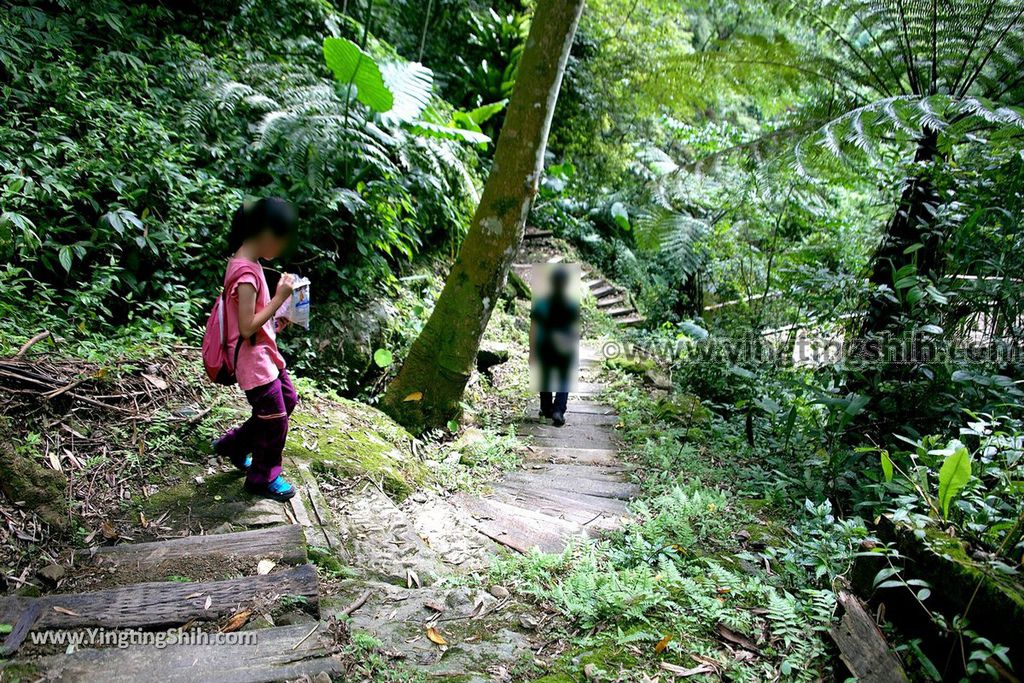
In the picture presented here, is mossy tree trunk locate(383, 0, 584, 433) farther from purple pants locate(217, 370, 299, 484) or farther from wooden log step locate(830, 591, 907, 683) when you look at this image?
wooden log step locate(830, 591, 907, 683)

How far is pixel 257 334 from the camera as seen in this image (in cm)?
270

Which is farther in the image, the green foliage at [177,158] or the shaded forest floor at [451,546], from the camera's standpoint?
the green foliage at [177,158]

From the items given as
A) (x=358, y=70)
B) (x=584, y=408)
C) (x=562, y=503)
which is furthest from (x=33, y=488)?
(x=584, y=408)

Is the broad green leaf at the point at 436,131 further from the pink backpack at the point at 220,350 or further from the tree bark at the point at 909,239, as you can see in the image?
the tree bark at the point at 909,239

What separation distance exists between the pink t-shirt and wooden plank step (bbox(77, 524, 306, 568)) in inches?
27.2

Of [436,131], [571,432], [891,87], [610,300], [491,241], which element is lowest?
[571,432]

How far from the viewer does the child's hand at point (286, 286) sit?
255 centimetres

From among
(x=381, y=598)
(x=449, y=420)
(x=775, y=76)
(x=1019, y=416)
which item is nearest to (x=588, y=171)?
(x=775, y=76)

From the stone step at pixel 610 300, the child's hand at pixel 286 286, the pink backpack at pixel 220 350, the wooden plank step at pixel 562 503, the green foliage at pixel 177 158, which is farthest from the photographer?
the stone step at pixel 610 300

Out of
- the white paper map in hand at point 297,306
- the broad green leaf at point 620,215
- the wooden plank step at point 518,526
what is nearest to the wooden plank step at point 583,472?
the wooden plank step at point 518,526

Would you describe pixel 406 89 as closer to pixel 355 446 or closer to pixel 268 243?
pixel 268 243

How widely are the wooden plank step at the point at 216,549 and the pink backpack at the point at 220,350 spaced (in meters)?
0.72

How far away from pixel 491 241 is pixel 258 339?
2.03 meters

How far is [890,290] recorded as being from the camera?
11.4ft
